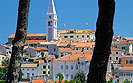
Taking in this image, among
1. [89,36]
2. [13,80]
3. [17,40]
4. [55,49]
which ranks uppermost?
[89,36]

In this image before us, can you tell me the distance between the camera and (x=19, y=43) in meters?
8.61

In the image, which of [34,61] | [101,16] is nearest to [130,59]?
[34,61]

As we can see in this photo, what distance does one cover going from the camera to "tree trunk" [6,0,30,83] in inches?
337

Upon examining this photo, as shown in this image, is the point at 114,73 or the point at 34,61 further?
the point at 34,61

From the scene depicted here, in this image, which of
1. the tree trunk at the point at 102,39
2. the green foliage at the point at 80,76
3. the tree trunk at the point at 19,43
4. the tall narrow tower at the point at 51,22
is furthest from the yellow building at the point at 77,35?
the tree trunk at the point at 102,39

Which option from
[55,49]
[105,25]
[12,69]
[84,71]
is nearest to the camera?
[105,25]

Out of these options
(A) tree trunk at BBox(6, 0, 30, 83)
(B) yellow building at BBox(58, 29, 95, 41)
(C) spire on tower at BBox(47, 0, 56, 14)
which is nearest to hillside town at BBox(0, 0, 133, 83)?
(B) yellow building at BBox(58, 29, 95, 41)

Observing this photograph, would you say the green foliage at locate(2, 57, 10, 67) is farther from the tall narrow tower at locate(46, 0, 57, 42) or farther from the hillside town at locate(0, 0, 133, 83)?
the tall narrow tower at locate(46, 0, 57, 42)

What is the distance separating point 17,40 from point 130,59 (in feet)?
176

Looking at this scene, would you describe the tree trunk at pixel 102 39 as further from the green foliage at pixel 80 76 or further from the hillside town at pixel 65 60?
the green foliage at pixel 80 76

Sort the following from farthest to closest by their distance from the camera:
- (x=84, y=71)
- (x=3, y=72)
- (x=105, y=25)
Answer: (x=3, y=72)
(x=84, y=71)
(x=105, y=25)

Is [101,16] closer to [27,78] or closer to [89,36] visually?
[27,78]

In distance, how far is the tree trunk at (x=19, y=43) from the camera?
856 centimetres

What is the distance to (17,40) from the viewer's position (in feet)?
28.3
